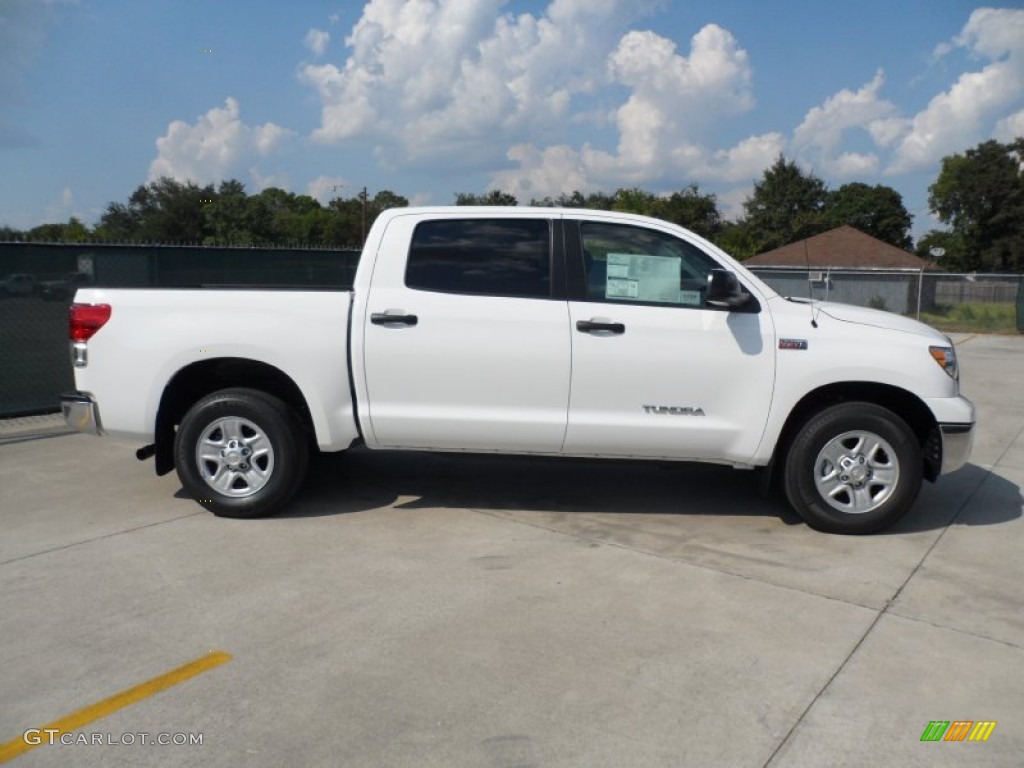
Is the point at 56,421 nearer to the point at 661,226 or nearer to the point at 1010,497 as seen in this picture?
the point at 661,226

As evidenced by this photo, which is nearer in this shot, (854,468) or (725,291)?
(725,291)

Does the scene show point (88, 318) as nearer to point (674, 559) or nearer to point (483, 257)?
point (483, 257)

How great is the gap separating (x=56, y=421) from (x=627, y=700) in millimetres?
7597

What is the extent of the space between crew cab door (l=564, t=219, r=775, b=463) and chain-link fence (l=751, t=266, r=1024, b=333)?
1912cm

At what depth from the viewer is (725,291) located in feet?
17.2

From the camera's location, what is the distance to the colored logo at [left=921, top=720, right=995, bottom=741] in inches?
129

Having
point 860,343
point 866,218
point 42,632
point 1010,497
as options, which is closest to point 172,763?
point 42,632

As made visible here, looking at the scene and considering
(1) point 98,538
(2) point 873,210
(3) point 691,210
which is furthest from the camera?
(2) point 873,210

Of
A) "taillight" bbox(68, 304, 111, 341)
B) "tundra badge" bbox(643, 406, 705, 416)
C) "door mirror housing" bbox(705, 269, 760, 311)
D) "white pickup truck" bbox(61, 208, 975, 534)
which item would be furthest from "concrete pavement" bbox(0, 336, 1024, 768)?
"door mirror housing" bbox(705, 269, 760, 311)

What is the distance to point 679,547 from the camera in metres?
5.30

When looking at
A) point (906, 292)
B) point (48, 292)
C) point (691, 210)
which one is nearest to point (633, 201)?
point (691, 210)

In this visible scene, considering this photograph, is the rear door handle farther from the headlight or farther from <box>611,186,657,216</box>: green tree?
<box>611,186,657,216</box>: green tree

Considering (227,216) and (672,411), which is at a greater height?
(227,216)

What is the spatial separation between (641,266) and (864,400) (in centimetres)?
166
